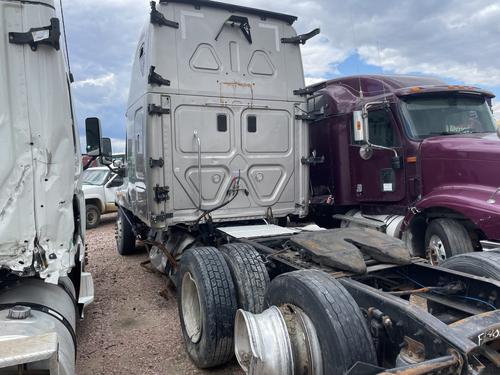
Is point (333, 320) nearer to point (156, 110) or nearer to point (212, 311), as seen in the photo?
point (212, 311)

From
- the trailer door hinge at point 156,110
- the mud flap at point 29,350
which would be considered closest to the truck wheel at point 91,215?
the trailer door hinge at point 156,110

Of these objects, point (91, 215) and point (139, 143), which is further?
point (91, 215)

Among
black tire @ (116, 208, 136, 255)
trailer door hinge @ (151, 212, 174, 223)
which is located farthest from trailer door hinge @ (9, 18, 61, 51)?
black tire @ (116, 208, 136, 255)

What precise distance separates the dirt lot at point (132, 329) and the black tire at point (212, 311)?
214 mm

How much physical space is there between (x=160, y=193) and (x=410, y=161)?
3.27 metres

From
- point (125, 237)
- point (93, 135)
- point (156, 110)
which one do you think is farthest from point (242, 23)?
point (125, 237)

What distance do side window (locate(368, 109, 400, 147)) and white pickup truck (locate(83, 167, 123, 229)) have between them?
8.03 m

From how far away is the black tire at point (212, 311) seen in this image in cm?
336

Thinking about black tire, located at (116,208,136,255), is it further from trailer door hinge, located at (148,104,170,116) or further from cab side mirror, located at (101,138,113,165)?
trailer door hinge, located at (148,104,170,116)

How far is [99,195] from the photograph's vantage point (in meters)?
12.4

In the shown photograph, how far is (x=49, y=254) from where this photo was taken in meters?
2.67

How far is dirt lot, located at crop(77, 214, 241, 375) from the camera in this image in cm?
373

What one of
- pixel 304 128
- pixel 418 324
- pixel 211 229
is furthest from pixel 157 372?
pixel 304 128

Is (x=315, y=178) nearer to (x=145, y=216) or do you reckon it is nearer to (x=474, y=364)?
(x=145, y=216)
